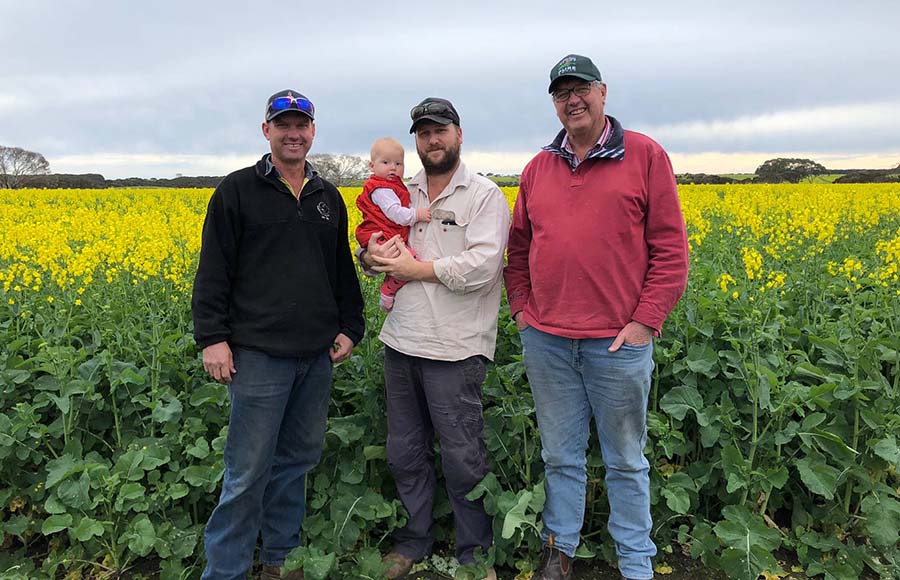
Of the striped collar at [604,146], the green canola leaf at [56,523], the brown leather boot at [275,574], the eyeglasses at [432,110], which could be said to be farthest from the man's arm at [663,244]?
the green canola leaf at [56,523]

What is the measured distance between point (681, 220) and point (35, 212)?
15.7 metres

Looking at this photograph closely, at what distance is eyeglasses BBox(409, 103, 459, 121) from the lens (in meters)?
2.93

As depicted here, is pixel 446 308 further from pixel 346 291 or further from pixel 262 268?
pixel 262 268

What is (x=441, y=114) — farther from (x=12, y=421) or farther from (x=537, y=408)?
(x=12, y=421)

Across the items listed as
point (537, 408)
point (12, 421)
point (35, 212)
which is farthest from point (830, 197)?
point (35, 212)

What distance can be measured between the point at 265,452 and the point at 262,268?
878 mm

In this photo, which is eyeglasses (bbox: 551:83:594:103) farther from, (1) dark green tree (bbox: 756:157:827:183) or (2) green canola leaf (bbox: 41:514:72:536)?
(1) dark green tree (bbox: 756:157:827:183)

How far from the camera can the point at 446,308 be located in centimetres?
311

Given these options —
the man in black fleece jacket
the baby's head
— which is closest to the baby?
the baby's head

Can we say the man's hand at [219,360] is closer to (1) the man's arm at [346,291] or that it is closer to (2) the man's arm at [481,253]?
(1) the man's arm at [346,291]

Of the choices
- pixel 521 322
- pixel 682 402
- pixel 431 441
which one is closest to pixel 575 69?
pixel 521 322

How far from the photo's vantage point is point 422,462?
3398 millimetres

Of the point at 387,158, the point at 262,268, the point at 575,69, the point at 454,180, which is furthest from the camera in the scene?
the point at 387,158

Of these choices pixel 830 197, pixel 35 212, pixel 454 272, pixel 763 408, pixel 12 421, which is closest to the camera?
pixel 454 272
